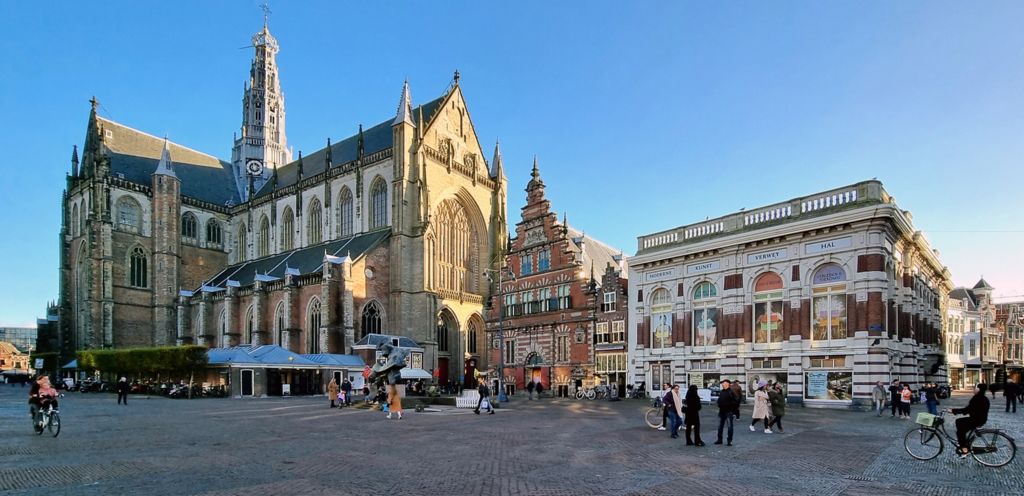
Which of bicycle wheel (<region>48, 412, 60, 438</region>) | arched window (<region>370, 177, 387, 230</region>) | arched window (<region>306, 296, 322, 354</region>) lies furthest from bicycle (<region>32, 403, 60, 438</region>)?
arched window (<region>370, 177, 387, 230</region>)

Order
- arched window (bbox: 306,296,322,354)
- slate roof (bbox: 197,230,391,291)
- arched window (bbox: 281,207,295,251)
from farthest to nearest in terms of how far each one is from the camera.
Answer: arched window (bbox: 281,207,295,251)
slate roof (bbox: 197,230,391,291)
arched window (bbox: 306,296,322,354)

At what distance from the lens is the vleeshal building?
2591 cm

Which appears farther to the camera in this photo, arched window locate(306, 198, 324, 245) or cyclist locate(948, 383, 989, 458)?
arched window locate(306, 198, 324, 245)

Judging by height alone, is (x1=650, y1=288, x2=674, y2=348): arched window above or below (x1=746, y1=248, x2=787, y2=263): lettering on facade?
below

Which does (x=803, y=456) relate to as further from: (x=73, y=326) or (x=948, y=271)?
(x=73, y=326)

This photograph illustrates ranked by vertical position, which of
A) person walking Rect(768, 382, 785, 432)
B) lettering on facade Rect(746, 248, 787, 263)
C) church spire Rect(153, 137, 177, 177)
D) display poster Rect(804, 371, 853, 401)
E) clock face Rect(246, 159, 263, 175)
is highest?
clock face Rect(246, 159, 263, 175)

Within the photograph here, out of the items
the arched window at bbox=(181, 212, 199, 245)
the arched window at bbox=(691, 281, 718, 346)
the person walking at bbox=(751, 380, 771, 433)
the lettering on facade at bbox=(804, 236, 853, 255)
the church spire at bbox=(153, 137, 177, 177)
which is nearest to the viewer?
the person walking at bbox=(751, 380, 771, 433)

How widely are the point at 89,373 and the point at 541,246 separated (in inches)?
1716

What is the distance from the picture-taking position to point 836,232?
88.1ft

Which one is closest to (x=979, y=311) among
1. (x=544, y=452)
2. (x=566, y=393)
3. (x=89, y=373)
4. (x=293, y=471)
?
(x=566, y=393)

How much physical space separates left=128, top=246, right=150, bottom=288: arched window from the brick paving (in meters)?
51.4

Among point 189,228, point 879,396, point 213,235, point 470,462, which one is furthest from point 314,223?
point 470,462

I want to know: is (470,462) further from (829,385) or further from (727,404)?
(829,385)

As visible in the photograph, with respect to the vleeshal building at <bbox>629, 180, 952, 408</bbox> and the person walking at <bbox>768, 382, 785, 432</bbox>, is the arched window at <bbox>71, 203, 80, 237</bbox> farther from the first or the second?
the person walking at <bbox>768, 382, 785, 432</bbox>
